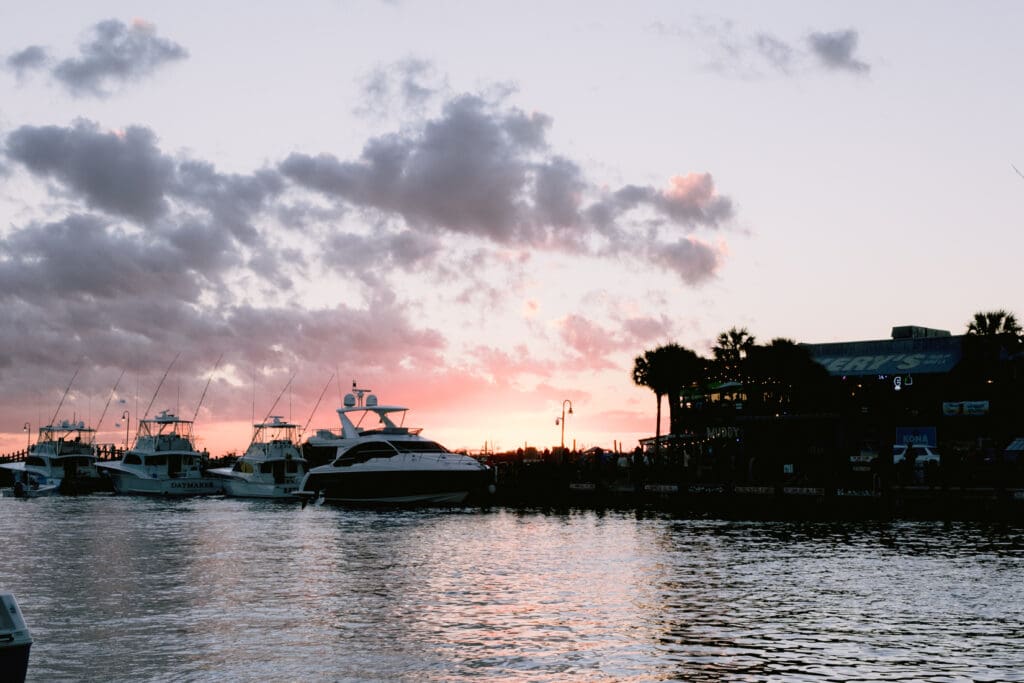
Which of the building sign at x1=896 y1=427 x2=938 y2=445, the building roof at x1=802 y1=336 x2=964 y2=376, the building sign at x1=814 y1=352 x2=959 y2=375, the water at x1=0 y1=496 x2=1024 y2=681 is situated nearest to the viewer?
the water at x1=0 y1=496 x2=1024 y2=681

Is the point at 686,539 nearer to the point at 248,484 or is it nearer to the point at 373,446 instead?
the point at 373,446

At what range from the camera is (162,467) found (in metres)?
96.3

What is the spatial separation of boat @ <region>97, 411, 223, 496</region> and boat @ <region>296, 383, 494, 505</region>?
2798 cm

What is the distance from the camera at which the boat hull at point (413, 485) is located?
6631 cm

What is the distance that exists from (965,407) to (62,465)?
81.5 metres

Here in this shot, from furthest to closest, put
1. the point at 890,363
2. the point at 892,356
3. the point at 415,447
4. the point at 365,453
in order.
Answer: the point at 892,356 → the point at 890,363 → the point at 365,453 → the point at 415,447

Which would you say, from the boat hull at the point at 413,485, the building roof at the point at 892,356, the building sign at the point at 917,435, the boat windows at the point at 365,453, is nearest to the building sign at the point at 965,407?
the building sign at the point at 917,435

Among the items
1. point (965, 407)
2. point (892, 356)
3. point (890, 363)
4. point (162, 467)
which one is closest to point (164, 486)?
point (162, 467)

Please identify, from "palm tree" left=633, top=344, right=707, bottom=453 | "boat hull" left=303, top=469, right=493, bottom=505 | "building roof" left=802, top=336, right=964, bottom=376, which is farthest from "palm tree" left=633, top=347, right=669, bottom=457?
"boat hull" left=303, top=469, right=493, bottom=505

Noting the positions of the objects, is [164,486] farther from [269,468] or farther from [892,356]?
[892,356]

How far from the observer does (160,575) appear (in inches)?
1353

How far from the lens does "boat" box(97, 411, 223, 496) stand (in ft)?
314

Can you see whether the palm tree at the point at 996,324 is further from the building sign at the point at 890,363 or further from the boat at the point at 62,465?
the boat at the point at 62,465

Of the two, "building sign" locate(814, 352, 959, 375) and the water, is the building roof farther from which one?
the water
